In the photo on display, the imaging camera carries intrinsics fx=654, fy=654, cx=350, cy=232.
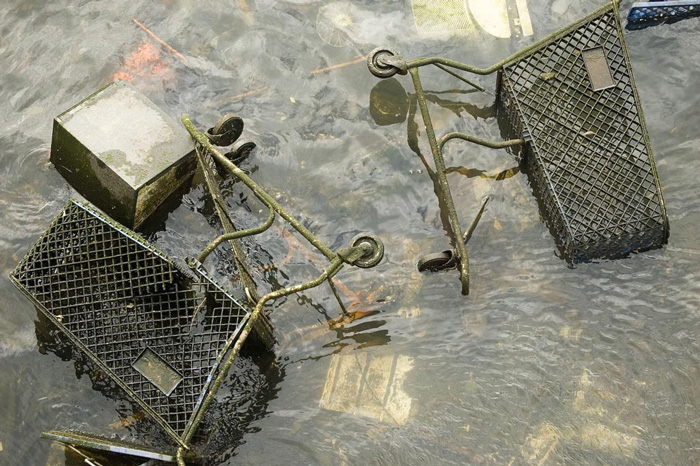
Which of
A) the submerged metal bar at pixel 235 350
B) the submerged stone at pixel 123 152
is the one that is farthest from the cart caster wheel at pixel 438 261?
the submerged stone at pixel 123 152

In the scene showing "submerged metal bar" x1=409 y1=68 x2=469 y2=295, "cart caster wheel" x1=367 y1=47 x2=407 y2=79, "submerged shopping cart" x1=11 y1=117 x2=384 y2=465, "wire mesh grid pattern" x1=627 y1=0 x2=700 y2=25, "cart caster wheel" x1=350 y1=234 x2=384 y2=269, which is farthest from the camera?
"wire mesh grid pattern" x1=627 y1=0 x2=700 y2=25

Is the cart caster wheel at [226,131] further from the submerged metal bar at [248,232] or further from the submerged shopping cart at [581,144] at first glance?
the submerged shopping cart at [581,144]

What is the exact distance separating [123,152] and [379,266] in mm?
2050

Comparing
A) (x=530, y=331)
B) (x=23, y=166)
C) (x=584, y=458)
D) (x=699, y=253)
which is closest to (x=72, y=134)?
(x=23, y=166)

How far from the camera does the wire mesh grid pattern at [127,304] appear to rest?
408 cm

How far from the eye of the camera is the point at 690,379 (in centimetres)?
454

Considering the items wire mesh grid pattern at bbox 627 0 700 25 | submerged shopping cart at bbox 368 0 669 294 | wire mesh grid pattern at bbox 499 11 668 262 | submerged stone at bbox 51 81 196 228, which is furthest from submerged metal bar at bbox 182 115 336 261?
wire mesh grid pattern at bbox 627 0 700 25

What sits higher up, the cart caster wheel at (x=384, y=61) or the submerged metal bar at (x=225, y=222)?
the cart caster wheel at (x=384, y=61)

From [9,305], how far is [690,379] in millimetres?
4933

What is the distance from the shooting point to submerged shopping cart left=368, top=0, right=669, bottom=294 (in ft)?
15.1

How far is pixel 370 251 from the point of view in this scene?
3.97m

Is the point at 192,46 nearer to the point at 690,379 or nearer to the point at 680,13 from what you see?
the point at 680,13

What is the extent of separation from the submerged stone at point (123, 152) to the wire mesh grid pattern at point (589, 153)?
2584mm

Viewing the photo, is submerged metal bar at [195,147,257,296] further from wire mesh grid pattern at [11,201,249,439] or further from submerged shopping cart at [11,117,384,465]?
wire mesh grid pattern at [11,201,249,439]
